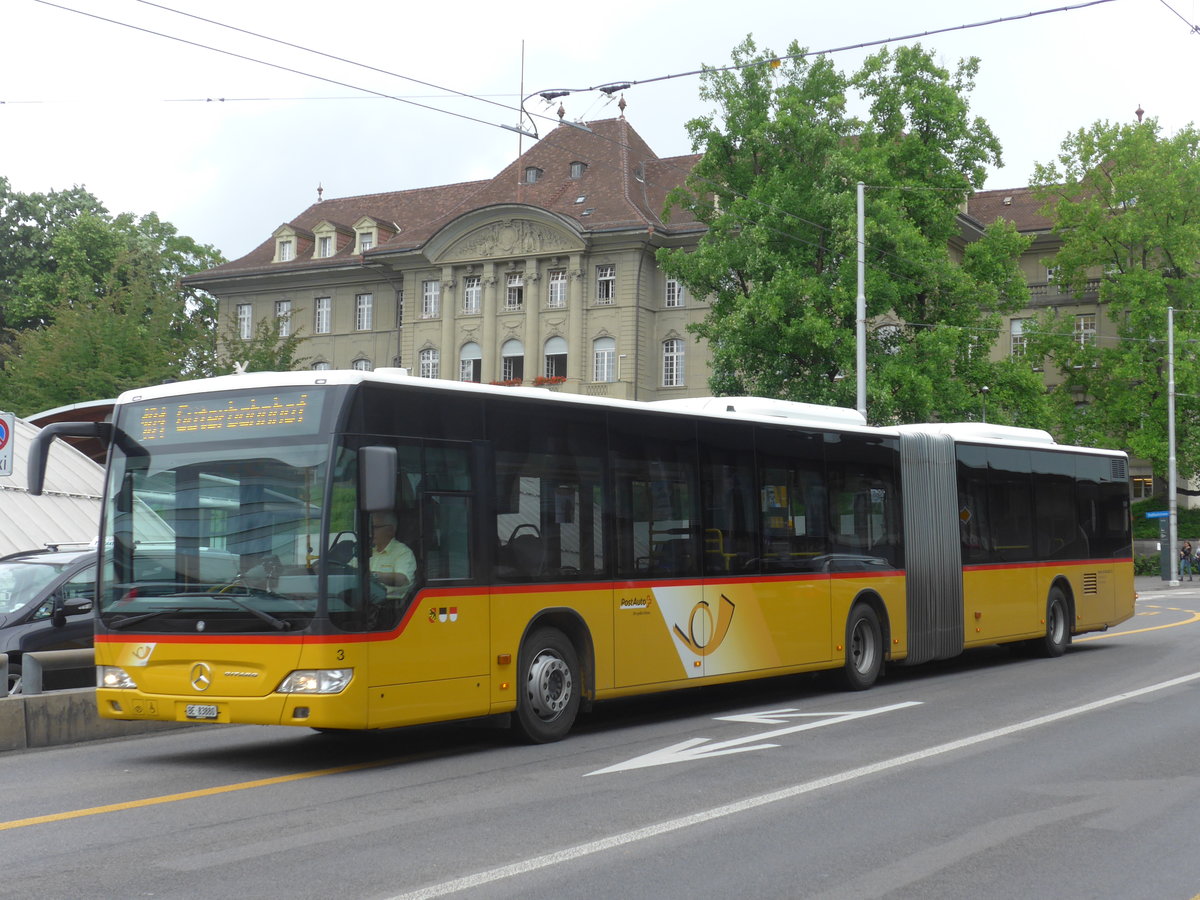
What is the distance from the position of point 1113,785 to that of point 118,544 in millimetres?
7151

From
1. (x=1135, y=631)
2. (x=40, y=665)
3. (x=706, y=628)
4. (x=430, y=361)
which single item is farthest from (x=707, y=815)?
(x=430, y=361)

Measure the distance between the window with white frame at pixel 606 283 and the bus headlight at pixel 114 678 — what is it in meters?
52.5

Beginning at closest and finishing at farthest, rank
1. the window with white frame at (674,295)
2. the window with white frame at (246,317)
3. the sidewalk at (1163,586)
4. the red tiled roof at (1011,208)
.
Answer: the sidewalk at (1163,586) → the window with white frame at (674,295) → the window with white frame at (246,317) → the red tiled roof at (1011,208)

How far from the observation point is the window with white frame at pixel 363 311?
2785 inches

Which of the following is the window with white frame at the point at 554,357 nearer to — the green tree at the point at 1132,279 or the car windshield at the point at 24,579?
the green tree at the point at 1132,279

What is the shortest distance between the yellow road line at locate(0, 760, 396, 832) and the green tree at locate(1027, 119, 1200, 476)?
49782 millimetres

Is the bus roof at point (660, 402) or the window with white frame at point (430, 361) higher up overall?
the window with white frame at point (430, 361)

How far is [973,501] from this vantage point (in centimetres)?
1958

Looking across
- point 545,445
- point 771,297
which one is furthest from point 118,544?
point 771,297

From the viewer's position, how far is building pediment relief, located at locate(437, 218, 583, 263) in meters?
63.2

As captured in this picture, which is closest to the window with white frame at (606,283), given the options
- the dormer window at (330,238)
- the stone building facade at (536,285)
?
the stone building facade at (536,285)

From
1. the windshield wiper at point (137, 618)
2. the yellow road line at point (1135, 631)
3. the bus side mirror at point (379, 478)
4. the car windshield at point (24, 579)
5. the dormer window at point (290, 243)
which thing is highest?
the dormer window at point (290, 243)

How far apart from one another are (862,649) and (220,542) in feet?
29.2

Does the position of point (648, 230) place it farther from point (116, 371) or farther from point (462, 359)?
point (116, 371)
